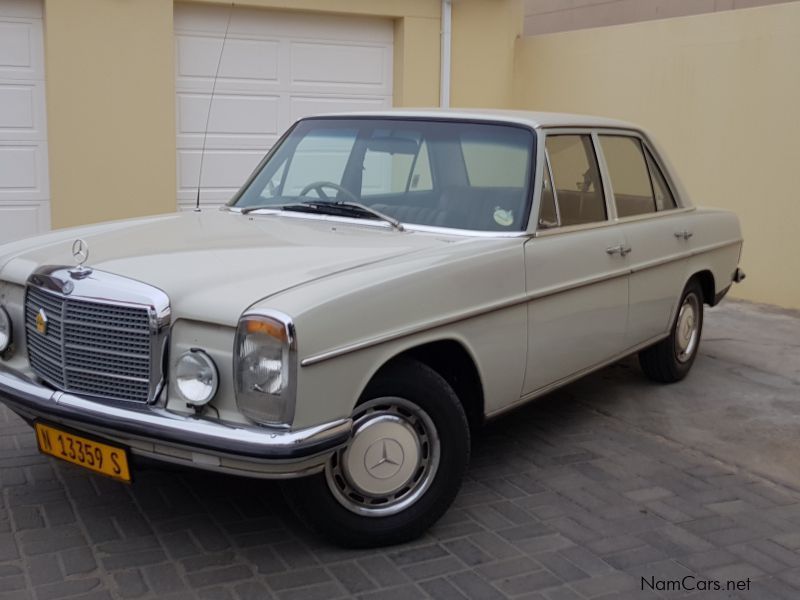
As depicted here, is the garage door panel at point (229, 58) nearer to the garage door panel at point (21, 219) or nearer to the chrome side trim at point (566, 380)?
the garage door panel at point (21, 219)

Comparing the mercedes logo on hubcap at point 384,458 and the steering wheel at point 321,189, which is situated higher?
the steering wheel at point 321,189

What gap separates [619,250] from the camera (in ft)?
16.5

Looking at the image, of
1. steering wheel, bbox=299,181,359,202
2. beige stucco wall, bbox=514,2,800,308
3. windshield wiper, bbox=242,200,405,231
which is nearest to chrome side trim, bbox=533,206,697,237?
windshield wiper, bbox=242,200,405,231

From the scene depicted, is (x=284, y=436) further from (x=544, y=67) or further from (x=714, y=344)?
(x=544, y=67)

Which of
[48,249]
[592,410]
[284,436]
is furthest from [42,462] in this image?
[592,410]

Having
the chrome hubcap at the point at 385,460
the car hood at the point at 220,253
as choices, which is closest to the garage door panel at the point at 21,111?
the car hood at the point at 220,253

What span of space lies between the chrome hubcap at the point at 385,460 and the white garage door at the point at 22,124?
6.03 metres

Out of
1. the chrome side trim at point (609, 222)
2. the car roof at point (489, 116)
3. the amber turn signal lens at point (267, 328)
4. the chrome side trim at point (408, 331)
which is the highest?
the car roof at point (489, 116)

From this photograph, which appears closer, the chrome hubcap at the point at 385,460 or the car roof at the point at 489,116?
the chrome hubcap at the point at 385,460

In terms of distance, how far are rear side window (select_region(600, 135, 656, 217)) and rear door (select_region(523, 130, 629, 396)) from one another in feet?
0.63

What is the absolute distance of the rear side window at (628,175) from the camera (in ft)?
17.5

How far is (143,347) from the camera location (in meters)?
3.40

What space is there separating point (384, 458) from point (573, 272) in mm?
1494

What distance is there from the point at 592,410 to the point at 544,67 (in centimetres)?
600
